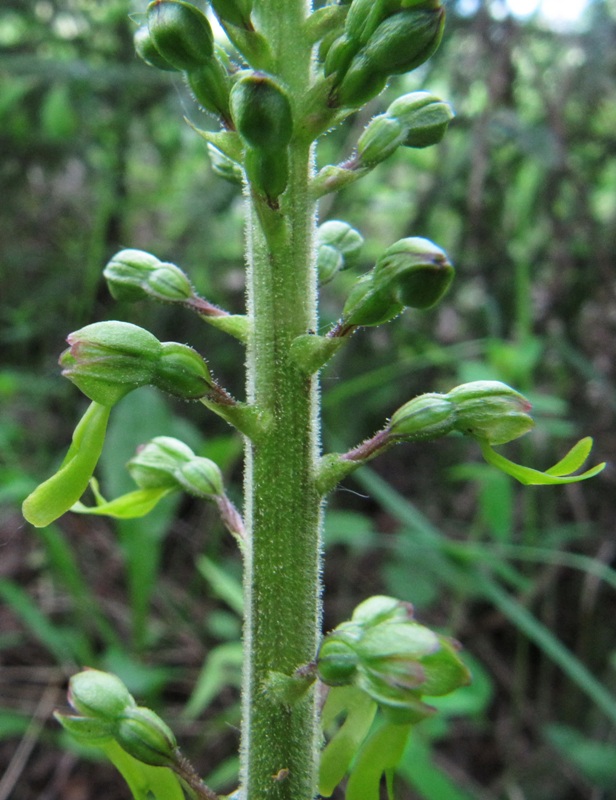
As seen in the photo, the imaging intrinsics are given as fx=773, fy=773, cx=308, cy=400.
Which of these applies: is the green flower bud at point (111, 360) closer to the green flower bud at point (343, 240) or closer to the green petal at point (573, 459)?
the green flower bud at point (343, 240)

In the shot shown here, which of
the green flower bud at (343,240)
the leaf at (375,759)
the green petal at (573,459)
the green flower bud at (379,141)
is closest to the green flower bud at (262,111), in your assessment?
the green flower bud at (379,141)

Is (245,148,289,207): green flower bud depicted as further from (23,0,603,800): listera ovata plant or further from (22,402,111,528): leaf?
(22,402,111,528): leaf

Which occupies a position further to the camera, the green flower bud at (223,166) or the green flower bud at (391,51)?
the green flower bud at (223,166)

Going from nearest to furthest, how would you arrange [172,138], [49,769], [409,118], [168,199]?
[409,118] → [49,769] → [172,138] → [168,199]

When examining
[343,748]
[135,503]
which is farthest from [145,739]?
[135,503]

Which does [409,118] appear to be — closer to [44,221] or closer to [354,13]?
[354,13]

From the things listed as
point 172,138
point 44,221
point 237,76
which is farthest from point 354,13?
point 44,221
